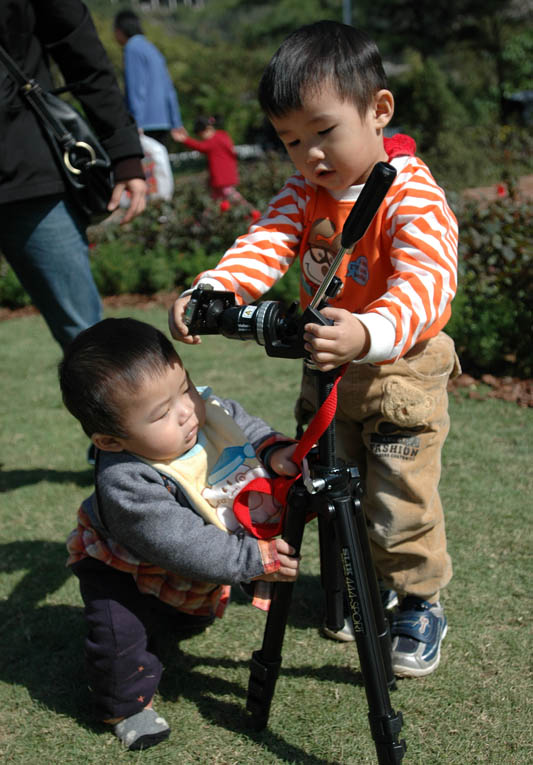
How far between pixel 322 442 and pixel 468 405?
111 inches

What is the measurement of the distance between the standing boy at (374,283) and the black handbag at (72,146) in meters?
0.99

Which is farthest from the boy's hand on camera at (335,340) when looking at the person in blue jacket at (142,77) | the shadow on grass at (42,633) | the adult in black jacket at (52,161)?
the person in blue jacket at (142,77)

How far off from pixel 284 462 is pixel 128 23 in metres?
7.58

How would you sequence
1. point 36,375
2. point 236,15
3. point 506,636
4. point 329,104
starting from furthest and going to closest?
1. point 236,15
2. point 36,375
3. point 506,636
4. point 329,104

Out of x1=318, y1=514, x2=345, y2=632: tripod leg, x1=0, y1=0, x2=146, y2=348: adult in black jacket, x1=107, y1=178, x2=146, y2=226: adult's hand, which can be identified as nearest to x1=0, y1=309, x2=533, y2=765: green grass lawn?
x1=318, y1=514, x2=345, y2=632: tripod leg

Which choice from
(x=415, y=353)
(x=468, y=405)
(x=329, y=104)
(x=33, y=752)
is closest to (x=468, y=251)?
(x=468, y=405)

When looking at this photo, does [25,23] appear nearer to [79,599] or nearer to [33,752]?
[79,599]

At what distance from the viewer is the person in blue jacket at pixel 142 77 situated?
27.3ft

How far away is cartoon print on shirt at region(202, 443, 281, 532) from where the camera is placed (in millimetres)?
2102

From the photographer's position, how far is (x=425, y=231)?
1.94 m

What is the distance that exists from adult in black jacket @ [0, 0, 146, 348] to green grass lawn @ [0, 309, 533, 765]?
1026 millimetres

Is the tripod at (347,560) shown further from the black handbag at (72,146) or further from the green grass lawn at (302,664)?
the black handbag at (72,146)

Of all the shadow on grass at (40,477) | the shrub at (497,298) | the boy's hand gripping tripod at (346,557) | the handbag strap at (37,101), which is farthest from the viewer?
the shrub at (497,298)

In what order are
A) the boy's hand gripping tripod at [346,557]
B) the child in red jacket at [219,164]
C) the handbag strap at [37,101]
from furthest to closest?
1. the child in red jacket at [219,164]
2. the handbag strap at [37,101]
3. the boy's hand gripping tripod at [346,557]
